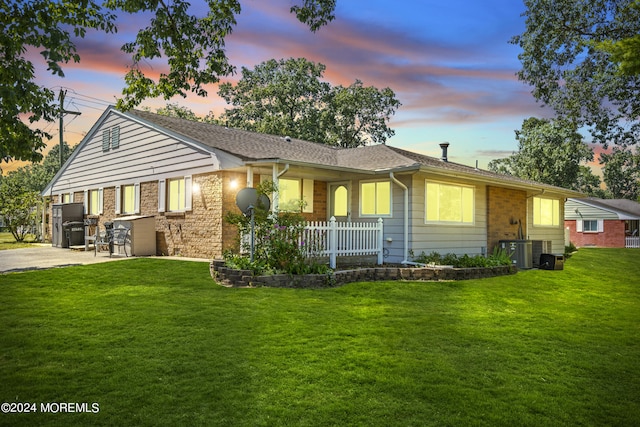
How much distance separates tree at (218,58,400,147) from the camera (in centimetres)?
3484

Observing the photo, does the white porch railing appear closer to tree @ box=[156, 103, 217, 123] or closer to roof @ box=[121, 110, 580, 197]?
roof @ box=[121, 110, 580, 197]

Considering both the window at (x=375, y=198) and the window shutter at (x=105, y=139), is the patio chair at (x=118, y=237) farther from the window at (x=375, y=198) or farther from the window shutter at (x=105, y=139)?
the window at (x=375, y=198)

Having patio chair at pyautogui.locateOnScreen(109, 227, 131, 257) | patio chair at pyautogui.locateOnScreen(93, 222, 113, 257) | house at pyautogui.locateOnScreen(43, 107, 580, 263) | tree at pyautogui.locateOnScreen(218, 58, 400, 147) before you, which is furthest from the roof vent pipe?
tree at pyautogui.locateOnScreen(218, 58, 400, 147)

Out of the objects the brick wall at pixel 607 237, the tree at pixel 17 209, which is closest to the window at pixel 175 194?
the tree at pixel 17 209

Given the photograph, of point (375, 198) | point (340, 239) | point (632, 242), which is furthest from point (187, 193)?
point (632, 242)

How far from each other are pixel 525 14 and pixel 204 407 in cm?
2232

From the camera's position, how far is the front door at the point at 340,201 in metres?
15.3

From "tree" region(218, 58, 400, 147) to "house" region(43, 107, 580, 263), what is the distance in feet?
52.3

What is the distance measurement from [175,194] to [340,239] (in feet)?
22.0

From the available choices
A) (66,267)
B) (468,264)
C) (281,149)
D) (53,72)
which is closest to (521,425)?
(53,72)

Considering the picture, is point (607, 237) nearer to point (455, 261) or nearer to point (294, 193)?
point (455, 261)

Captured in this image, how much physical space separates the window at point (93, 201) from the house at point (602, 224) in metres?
33.5

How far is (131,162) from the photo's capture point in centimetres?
1778

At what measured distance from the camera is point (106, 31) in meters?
9.83
